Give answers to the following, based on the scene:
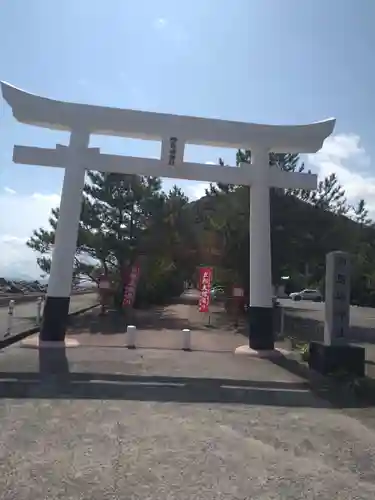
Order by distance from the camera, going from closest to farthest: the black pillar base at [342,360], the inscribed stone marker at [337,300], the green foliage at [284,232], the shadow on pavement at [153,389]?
the shadow on pavement at [153,389] < the black pillar base at [342,360] < the inscribed stone marker at [337,300] < the green foliage at [284,232]

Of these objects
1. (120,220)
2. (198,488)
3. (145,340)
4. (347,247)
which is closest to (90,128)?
(145,340)

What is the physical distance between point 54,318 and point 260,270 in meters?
5.35

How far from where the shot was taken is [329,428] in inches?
261

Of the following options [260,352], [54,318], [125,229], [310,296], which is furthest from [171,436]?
[310,296]

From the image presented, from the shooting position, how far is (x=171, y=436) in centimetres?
599

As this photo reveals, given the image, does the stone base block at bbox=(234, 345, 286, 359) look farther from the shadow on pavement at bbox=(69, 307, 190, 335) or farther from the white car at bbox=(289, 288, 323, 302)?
the white car at bbox=(289, 288, 323, 302)

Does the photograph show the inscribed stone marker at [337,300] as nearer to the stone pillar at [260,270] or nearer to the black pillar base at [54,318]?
the stone pillar at [260,270]

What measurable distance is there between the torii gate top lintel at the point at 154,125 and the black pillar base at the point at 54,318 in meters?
4.44

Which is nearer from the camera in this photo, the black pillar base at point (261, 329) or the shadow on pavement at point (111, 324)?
the black pillar base at point (261, 329)

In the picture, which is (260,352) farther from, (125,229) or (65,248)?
(125,229)

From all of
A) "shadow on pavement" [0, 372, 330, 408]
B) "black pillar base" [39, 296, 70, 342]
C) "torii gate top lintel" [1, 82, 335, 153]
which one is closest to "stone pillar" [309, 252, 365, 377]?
"shadow on pavement" [0, 372, 330, 408]

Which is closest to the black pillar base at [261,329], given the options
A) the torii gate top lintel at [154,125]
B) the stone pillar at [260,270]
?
the stone pillar at [260,270]

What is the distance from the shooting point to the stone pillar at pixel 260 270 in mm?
13078

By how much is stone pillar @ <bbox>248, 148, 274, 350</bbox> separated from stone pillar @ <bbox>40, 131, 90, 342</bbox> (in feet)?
15.0
